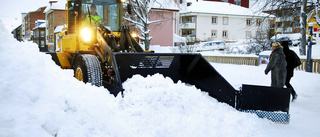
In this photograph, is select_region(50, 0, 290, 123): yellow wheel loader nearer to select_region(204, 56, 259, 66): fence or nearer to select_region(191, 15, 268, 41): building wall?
select_region(204, 56, 259, 66): fence

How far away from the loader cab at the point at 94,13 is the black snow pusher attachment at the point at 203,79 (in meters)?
1.70

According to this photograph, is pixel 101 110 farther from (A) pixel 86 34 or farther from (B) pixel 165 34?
(B) pixel 165 34

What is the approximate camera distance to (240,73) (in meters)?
11.5

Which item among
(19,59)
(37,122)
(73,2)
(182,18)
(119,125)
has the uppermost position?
(182,18)

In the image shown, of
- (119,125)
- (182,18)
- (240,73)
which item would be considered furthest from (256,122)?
(182,18)

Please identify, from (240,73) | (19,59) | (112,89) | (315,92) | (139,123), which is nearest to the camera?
(19,59)

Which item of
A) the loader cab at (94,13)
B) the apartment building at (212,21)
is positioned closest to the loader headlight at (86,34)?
the loader cab at (94,13)

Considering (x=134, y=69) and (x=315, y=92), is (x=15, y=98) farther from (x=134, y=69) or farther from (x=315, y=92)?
(x=315, y=92)

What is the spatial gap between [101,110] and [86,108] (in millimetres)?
204

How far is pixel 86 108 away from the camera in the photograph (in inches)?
123

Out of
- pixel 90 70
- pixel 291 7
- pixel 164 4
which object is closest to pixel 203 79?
pixel 90 70

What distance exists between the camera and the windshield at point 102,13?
695cm

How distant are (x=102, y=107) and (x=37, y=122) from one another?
92 centimetres

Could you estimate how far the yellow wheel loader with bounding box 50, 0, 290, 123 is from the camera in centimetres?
483
